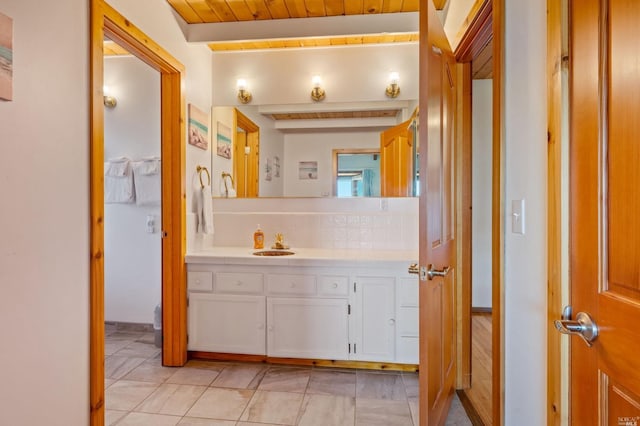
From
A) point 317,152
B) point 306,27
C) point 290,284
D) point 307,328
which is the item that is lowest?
point 307,328

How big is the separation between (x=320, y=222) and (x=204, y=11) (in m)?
1.82

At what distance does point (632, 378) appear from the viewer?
672 millimetres

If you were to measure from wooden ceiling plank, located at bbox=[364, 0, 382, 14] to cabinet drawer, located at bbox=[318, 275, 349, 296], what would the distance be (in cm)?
193

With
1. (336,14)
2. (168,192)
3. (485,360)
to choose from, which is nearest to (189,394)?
(168,192)

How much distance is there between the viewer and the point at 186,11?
7.82 feet

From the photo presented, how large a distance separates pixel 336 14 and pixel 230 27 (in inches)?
32.9

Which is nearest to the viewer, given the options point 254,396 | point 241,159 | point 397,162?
point 254,396

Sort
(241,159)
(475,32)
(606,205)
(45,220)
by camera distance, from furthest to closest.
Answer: (241,159)
(475,32)
(45,220)
(606,205)

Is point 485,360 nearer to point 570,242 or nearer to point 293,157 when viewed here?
point 570,242

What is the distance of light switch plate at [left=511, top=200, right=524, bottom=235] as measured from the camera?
117 cm

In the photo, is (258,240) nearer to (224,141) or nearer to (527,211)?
(224,141)

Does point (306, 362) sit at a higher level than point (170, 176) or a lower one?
lower

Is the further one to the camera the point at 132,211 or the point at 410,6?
the point at 132,211

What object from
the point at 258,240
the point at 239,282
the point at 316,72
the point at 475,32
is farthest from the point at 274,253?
the point at 475,32
